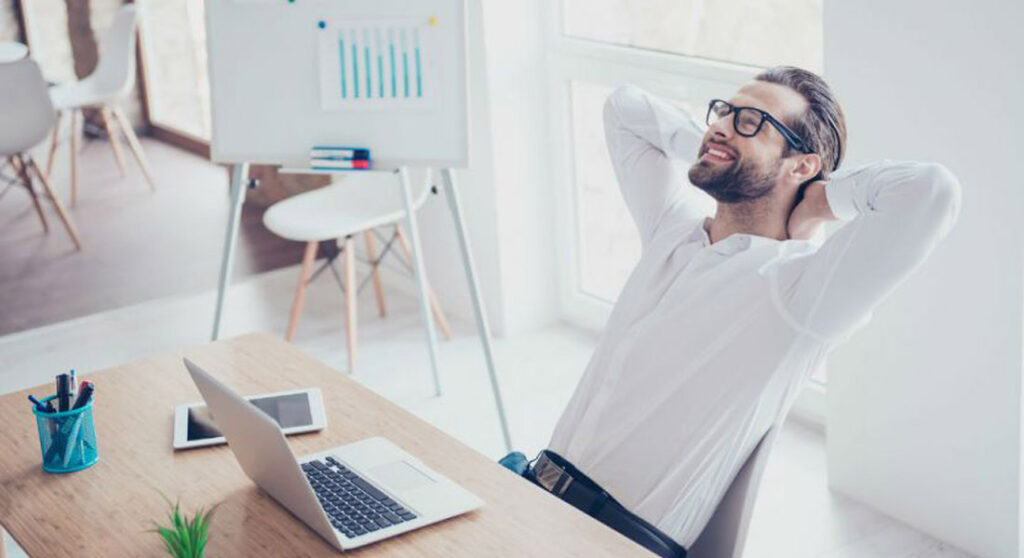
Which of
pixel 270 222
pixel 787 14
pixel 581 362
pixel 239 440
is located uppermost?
pixel 787 14

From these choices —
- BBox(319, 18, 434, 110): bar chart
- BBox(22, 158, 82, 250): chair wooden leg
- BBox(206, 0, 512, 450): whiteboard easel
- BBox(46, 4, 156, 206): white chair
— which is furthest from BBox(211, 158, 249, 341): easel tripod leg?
BBox(46, 4, 156, 206): white chair

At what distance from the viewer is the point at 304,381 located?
2.31 m

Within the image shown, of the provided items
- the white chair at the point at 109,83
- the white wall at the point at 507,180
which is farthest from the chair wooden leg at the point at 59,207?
the white wall at the point at 507,180

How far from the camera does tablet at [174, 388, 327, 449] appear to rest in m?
2.11

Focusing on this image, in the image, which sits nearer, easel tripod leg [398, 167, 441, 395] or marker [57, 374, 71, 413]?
marker [57, 374, 71, 413]

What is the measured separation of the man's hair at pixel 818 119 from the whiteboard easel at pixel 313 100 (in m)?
1.25

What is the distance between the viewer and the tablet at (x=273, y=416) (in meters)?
2.11

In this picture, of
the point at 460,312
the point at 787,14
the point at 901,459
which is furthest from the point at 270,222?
the point at 901,459

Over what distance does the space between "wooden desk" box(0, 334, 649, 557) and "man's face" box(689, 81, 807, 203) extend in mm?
591

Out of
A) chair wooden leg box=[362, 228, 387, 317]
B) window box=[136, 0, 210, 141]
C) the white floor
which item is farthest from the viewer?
window box=[136, 0, 210, 141]

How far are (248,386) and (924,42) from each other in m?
1.49

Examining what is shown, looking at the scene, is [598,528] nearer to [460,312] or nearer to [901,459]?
[901,459]

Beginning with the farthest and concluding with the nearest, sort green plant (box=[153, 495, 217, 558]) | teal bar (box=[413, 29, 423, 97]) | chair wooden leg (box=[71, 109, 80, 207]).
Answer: chair wooden leg (box=[71, 109, 80, 207])
teal bar (box=[413, 29, 423, 97])
green plant (box=[153, 495, 217, 558])

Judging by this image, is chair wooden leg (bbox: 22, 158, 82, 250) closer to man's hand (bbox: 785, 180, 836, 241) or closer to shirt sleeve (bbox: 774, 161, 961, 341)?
man's hand (bbox: 785, 180, 836, 241)
